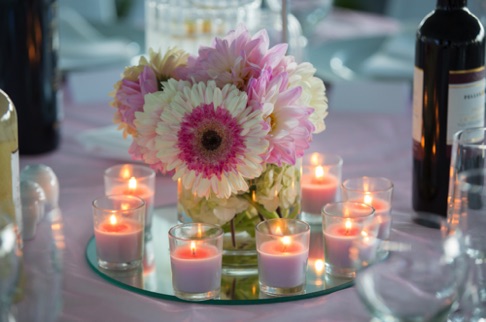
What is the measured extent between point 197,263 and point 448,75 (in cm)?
41

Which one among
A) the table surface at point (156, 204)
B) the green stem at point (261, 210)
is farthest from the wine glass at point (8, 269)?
the green stem at point (261, 210)

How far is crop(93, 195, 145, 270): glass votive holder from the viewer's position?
103cm

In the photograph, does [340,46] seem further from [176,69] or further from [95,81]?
[176,69]

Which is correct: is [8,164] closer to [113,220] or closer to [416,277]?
[113,220]

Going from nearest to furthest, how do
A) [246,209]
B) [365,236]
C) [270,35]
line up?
[365,236]
[246,209]
[270,35]

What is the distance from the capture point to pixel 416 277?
76 cm

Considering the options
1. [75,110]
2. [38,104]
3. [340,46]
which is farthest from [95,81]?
[340,46]

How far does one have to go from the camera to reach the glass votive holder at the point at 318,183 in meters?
1.21

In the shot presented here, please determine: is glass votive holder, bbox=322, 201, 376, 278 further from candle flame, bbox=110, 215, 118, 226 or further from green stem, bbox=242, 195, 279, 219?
candle flame, bbox=110, 215, 118, 226

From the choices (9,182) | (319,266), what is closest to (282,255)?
(319,266)

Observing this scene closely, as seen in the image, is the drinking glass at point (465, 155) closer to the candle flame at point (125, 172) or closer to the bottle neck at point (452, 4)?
the bottle neck at point (452, 4)

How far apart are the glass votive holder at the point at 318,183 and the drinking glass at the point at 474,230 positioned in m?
0.33

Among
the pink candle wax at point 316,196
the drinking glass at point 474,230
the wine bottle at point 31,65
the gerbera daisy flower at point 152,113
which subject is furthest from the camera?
the wine bottle at point 31,65

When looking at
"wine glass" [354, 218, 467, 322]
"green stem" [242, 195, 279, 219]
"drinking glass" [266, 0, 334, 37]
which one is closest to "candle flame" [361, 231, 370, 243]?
"wine glass" [354, 218, 467, 322]
